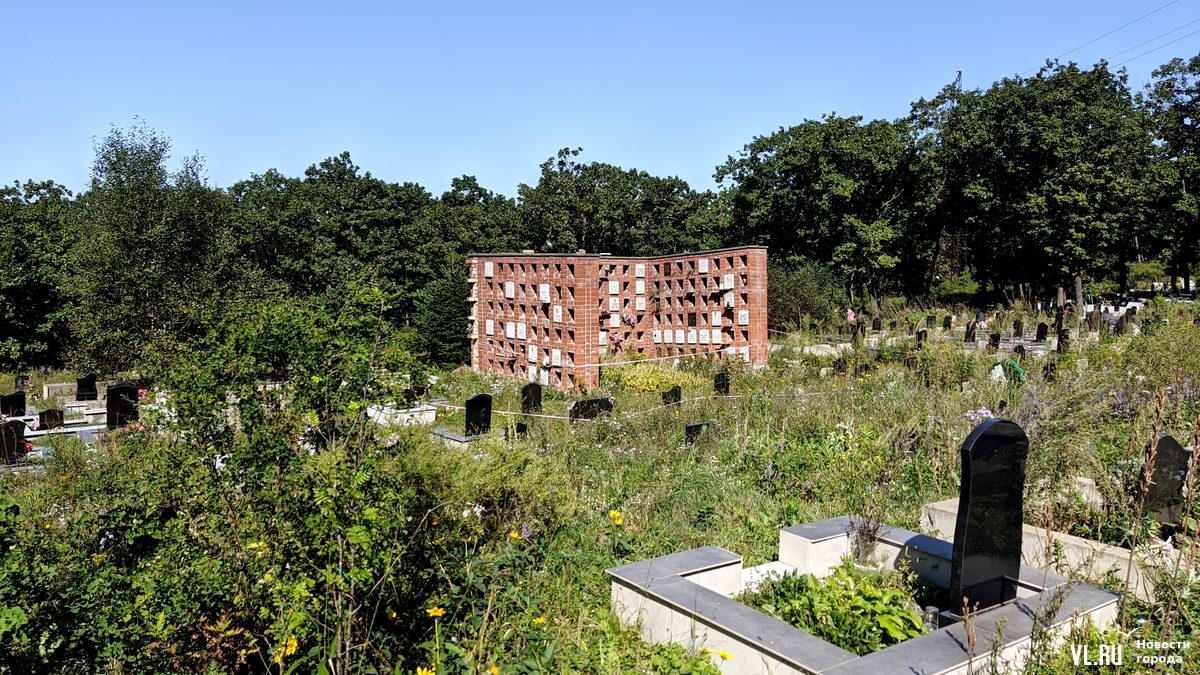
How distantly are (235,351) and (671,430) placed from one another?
5695 mm

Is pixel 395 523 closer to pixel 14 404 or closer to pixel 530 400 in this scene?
pixel 530 400

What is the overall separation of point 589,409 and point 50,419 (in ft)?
22.1

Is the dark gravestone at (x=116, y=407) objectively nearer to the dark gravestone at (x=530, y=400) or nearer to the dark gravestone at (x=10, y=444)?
the dark gravestone at (x=10, y=444)

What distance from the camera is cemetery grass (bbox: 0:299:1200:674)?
10.9 ft

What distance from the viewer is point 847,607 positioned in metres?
4.13

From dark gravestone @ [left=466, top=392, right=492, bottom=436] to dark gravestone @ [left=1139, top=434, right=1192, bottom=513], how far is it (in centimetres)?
578

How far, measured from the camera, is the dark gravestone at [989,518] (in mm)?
4020

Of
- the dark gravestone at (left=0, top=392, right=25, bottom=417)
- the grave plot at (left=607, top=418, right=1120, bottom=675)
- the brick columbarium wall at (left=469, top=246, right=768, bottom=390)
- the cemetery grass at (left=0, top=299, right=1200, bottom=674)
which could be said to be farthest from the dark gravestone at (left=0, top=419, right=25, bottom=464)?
the brick columbarium wall at (left=469, top=246, right=768, bottom=390)

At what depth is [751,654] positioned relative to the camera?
3.54 metres

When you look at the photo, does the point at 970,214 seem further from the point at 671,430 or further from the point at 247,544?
the point at 247,544

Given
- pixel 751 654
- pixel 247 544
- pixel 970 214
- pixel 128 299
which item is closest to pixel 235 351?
pixel 247 544

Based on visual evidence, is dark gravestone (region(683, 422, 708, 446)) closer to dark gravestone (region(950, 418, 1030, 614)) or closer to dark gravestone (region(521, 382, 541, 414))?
dark gravestone (region(521, 382, 541, 414))

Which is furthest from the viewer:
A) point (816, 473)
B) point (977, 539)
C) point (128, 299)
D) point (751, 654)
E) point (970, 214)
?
point (970, 214)

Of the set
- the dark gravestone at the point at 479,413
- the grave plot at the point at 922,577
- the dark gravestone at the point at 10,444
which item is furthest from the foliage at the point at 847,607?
the dark gravestone at the point at 10,444
